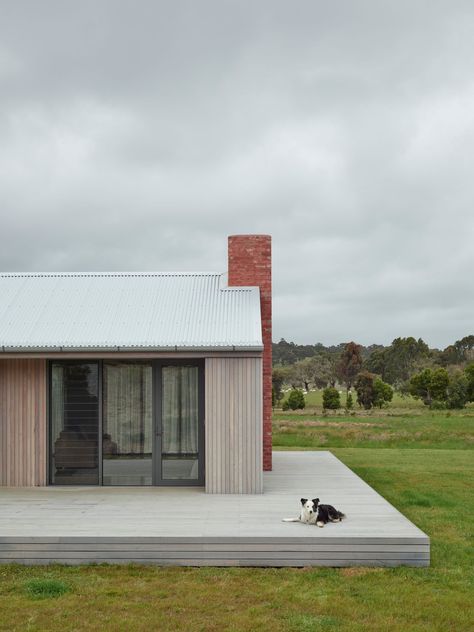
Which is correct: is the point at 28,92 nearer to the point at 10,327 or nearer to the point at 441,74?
the point at 10,327

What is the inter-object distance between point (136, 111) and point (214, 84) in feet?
6.78

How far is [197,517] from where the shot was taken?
7.43 meters

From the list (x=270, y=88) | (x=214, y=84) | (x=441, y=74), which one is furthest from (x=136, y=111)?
(x=441, y=74)

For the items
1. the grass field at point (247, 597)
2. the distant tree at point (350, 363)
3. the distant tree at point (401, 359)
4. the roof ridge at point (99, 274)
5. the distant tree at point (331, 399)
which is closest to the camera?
the grass field at point (247, 597)

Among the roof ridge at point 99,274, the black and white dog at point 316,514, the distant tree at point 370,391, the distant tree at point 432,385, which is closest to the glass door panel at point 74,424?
the roof ridge at point 99,274

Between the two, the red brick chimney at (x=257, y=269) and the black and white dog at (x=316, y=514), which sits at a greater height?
the red brick chimney at (x=257, y=269)

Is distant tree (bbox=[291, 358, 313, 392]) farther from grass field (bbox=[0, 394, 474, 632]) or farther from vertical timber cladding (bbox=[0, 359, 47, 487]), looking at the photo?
grass field (bbox=[0, 394, 474, 632])

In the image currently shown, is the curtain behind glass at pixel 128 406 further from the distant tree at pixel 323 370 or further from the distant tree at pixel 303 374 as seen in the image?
the distant tree at pixel 323 370

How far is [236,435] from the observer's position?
29.9 ft

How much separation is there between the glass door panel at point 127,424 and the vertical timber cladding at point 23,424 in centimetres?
88

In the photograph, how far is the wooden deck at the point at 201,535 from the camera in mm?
6438

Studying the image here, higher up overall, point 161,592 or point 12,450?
point 12,450

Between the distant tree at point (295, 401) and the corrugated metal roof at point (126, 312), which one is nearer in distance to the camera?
the corrugated metal roof at point (126, 312)

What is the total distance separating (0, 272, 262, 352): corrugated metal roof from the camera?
9.23 metres
